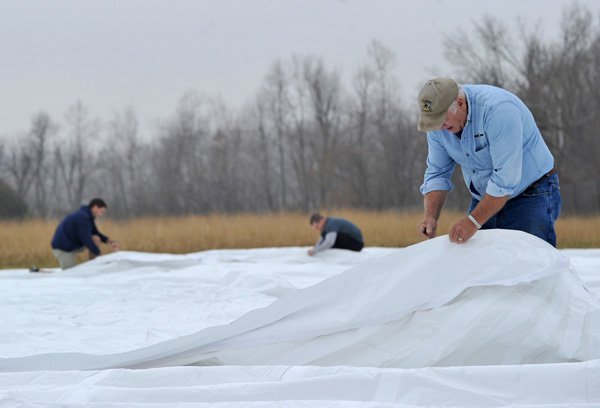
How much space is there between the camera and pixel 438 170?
7.48 ft

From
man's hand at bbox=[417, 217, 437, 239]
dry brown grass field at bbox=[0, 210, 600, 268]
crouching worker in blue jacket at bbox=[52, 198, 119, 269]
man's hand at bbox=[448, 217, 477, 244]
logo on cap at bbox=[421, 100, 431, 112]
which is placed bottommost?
dry brown grass field at bbox=[0, 210, 600, 268]

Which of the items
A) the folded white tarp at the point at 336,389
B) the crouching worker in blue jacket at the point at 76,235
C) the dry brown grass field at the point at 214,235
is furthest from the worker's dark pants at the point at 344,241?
the folded white tarp at the point at 336,389

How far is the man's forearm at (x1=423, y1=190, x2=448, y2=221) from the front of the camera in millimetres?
2241

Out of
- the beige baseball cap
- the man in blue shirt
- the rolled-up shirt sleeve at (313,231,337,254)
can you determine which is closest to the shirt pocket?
the man in blue shirt

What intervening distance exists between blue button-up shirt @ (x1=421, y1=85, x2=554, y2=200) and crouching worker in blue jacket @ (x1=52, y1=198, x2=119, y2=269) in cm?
417

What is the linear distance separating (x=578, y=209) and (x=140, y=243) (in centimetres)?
957

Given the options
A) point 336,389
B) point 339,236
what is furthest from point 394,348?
point 339,236

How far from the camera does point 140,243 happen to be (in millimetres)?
8367

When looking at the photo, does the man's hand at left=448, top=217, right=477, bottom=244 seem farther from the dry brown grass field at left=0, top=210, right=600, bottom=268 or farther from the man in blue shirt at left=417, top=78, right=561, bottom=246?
the dry brown grass field at left=0, top=210, right=600, bottom=268

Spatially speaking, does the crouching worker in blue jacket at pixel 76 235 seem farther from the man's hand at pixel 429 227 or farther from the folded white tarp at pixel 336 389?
the folded white tarp at pixel 336 389

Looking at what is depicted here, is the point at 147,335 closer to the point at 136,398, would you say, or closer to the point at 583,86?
the point at 136,398

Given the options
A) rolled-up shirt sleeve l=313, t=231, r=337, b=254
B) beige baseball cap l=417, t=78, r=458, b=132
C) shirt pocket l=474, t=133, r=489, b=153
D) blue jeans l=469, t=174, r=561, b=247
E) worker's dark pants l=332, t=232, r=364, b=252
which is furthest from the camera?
worker's dark pants l=332, t=232, r=364, b=252

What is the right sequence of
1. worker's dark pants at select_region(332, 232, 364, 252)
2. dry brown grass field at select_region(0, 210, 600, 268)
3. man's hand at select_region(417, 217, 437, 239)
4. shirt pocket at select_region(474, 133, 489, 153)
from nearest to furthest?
shirt pocket at select_region(474, 133, 489, 153)
man's hand at select_region(417, 217, 437, 239)
worker's dark pants at select_region(332, 232, 364, 252)
dry brown grass field at select_region(0, 210, 600, 268)

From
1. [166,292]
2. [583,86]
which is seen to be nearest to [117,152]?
[583,86]
